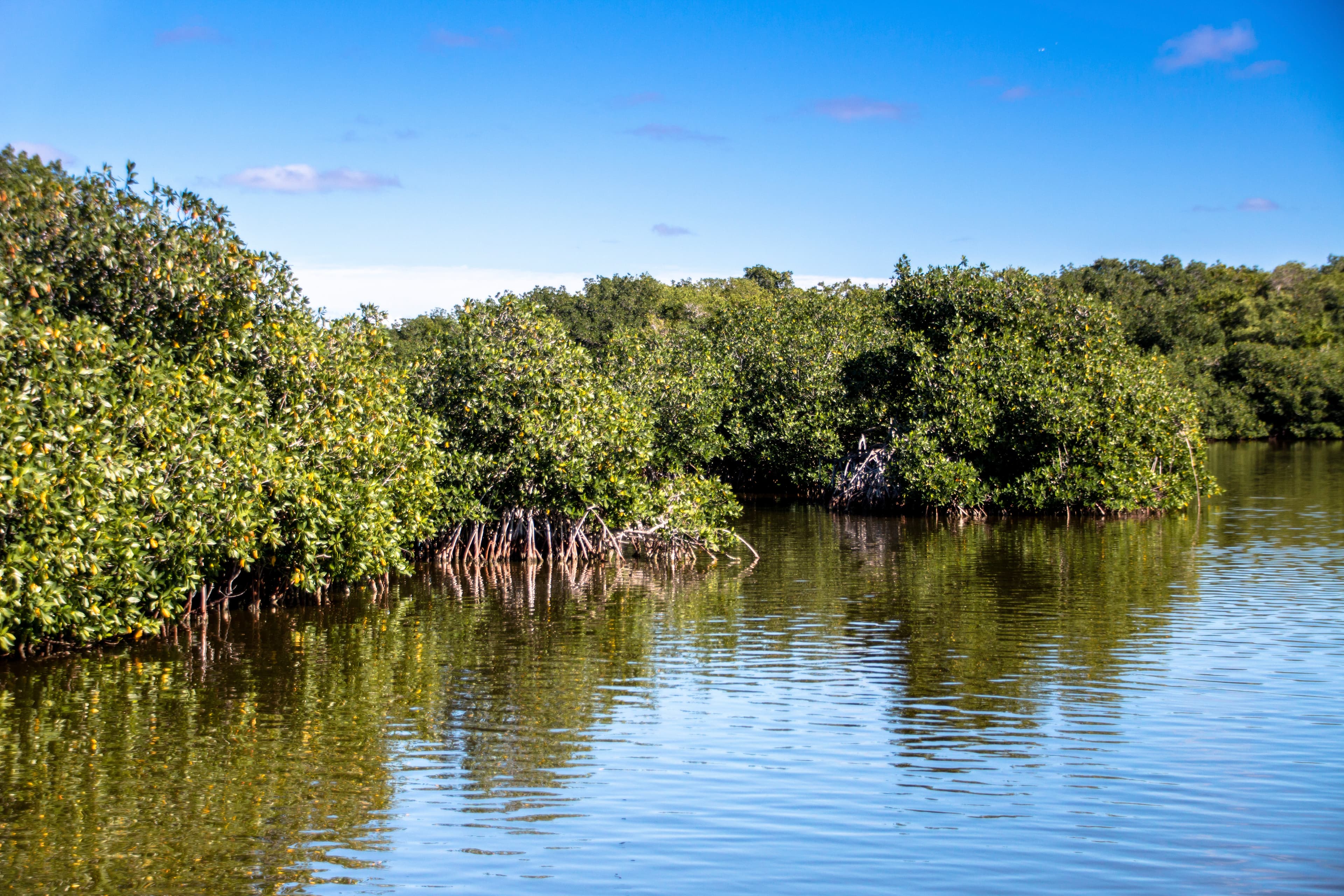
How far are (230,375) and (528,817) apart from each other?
9.57 metres

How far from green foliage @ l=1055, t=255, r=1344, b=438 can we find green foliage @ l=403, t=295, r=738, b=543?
133 feet

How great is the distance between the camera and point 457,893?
22.3 ft

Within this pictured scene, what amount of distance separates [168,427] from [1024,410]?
67.8 ft

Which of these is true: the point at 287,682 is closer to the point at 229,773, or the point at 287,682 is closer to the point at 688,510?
the point at 229,773

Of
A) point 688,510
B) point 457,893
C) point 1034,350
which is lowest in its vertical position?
point 457,893

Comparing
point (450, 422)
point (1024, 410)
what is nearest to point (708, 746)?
point (450, 422)

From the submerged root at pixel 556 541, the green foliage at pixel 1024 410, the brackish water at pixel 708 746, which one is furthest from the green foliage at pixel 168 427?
the green foliage at pixel 1024 410

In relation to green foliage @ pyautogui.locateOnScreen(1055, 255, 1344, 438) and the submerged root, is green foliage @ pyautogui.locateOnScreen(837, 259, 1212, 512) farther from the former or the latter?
green foliage @ pyautogui.locateOnScreen(1055, 255, 1344, 438)

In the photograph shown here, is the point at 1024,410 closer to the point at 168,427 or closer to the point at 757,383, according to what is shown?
the point at 757,383

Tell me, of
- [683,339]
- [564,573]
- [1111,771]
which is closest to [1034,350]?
[683,339]

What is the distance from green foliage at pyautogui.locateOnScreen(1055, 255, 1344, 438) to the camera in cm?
5922

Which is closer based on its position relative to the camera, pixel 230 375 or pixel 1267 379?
pixel 230 375

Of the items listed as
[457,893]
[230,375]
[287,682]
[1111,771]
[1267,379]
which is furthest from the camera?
[1267,379]

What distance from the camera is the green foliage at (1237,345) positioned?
194 ft
